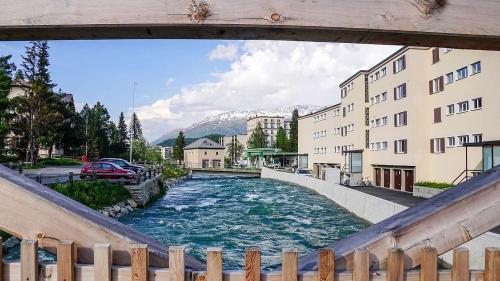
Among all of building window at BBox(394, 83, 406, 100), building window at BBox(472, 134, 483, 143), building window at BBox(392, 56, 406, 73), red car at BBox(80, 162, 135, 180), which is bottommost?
red car at BBox(80, 162, 135, 180)

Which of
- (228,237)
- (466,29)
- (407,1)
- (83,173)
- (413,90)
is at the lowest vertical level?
(228,237)

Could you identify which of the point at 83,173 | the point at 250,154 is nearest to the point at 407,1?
the point at 83,173

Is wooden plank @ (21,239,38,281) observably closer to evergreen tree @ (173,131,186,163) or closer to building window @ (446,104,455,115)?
building window @ (446,104,455,115)

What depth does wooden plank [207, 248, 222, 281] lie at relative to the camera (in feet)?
6.12

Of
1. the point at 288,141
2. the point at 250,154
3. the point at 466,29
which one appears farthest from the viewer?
the point at 250,154

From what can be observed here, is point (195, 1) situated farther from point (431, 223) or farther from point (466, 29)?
point (431, 223)

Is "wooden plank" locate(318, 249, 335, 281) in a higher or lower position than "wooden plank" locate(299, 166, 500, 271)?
lower

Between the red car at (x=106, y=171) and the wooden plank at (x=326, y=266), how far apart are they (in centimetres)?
2910

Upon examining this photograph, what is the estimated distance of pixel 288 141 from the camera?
3789 inches

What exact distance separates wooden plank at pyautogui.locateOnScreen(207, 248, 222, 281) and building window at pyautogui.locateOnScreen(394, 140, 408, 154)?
34.2 m

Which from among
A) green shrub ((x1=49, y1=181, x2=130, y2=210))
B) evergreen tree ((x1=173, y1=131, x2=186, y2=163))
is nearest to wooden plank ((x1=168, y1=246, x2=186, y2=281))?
green shrub ((x1=49, y1=181, x2=130, y2=210))

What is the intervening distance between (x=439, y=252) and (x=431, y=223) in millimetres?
137

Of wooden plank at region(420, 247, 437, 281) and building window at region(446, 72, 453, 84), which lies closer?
wooden plank at region(420, 247, 437, 281)

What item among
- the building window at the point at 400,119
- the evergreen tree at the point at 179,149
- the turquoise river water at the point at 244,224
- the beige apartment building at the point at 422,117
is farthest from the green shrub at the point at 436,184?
the evergreen tree at the point at 179,149
